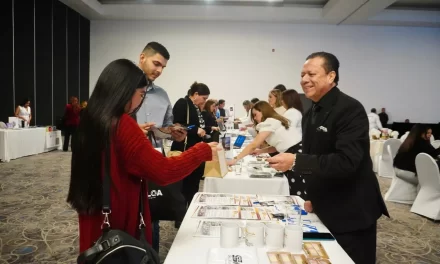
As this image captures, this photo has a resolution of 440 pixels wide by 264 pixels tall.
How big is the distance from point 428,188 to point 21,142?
764cm

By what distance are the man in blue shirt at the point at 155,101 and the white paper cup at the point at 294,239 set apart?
1138 millimetres

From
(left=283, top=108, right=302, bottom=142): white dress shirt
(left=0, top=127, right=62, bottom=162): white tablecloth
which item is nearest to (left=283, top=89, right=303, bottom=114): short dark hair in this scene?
(left=283, top=108, right=302, bottom=142): white dress shirt

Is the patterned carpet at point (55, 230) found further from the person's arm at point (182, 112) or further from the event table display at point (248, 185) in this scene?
the person's arm at point (182, 112)

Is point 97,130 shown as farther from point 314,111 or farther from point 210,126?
point 210,126

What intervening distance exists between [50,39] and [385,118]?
10899 millimetres

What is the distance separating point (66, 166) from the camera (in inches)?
276

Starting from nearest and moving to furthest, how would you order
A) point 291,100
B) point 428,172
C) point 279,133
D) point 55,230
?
1. point 279,133
2. point 55,230
3. point 291,100
4. point 428,172

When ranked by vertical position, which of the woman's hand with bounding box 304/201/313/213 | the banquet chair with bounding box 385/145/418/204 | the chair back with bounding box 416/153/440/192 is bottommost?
the banquet chair with bounding box 385/145/418/204

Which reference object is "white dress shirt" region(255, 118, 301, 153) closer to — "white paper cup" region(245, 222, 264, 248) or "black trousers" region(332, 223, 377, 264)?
"black trousers" region(332, 223, 377, 264)

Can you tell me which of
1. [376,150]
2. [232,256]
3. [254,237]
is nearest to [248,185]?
[254,237]

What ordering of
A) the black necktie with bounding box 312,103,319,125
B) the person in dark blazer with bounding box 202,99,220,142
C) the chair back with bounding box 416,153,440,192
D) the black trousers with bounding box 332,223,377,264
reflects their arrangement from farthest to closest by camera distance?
the person in dark blazer with bounding box 202,99,220,142 < the chair back with bounding box 416,153,440,192 < the black necktie with bounding box 312,103,319,125 < the black trousers with bounding box 332,223,377,264

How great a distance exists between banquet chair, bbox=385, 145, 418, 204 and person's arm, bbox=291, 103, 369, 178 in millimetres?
3892

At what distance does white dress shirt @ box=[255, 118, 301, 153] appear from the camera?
325 centimetres

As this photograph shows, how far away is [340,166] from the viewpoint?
1461 millimetres
